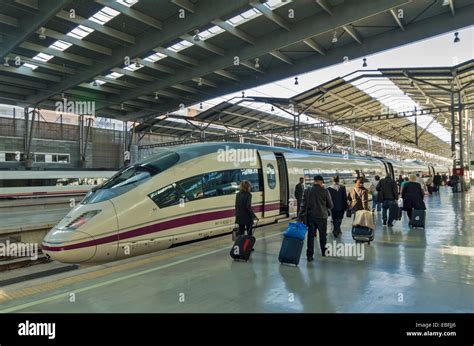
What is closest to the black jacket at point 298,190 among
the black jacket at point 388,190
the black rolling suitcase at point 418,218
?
the black jacket at point 388,190

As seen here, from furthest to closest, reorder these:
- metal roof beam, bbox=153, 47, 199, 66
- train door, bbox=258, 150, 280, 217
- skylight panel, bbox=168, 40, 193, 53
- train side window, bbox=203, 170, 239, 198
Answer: skylight panel, bbox=168, 40, 193, 53 < metal roof beam, bbox=153, 47, 199, 66 < train door, bbox=258, 150, 280, 217 < train side window, bbox=203, 170, 239, 198

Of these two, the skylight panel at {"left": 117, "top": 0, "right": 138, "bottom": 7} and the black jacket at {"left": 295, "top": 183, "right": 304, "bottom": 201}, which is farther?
the skylight panel at {"left": 117, "top": 0, "right": 138, "bottom": 7}

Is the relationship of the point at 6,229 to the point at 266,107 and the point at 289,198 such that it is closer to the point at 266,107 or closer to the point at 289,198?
the point at 289,198

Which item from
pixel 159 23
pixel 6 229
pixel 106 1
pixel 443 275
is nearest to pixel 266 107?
pixel 159 23

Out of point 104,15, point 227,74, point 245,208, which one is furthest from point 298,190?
point 227,74

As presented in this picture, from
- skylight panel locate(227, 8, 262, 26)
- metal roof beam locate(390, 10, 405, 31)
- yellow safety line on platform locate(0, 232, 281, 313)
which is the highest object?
skylight panel locate(227, 8, 262, 26)

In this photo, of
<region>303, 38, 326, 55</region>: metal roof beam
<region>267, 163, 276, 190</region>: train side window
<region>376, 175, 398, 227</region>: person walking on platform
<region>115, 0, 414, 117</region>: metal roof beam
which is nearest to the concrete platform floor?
<region>376, 175, 398, 227</region>: person walking on platform

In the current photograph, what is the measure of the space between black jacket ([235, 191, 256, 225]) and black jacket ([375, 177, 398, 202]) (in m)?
5.24

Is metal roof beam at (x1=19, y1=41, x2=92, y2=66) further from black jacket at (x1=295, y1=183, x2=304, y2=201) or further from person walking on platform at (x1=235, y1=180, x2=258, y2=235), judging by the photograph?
person walking on platform at (x1=235, y1=180, x2=258, y2=235)

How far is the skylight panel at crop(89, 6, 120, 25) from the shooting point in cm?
1419

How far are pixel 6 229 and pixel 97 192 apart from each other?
19.6 ft

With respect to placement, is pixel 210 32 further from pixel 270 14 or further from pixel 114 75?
pixel 114 75

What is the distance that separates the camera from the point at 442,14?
1384 centimetres

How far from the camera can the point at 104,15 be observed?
14.6 meters
